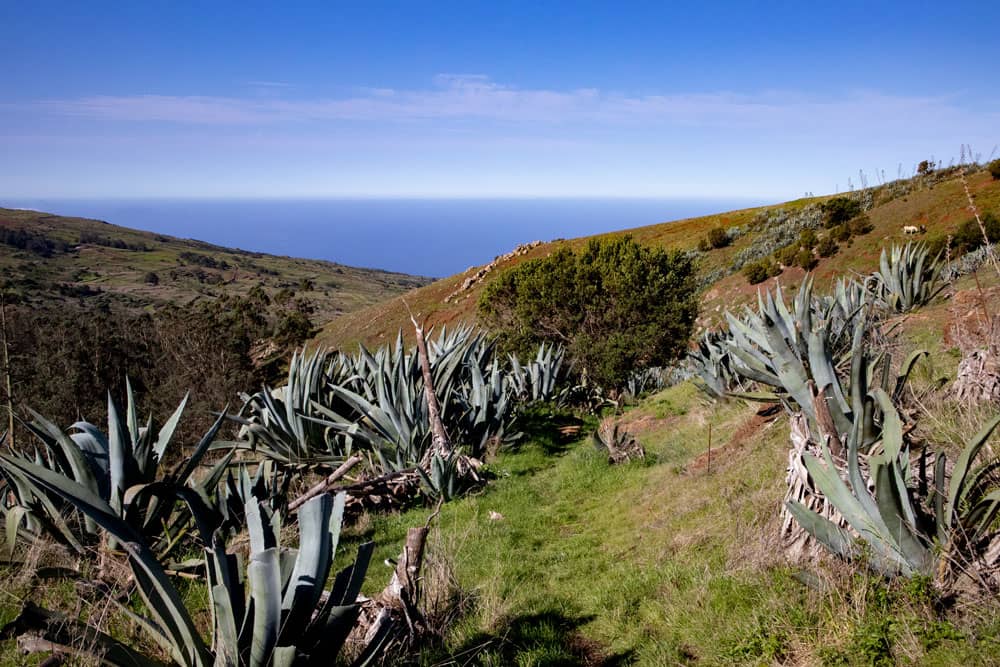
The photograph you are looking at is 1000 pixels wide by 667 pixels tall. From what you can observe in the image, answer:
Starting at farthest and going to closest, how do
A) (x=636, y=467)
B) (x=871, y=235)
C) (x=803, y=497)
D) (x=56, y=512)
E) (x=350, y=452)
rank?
(x=871, y=235), (x=350, y=452), (x=636, y=467), (x=56, y=512), (x=803, y=497)

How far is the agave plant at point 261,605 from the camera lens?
2.12 m

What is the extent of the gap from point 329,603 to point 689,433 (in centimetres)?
603

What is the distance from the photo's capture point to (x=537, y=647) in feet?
10.1

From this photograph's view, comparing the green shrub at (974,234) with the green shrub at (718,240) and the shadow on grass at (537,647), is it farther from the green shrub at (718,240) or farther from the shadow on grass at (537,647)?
the green shrub at (718,240)

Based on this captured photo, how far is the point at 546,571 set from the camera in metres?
4.34

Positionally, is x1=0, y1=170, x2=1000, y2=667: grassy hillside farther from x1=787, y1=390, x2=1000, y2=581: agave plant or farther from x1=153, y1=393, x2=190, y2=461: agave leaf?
x1=153, y1=393, x2=190, y2=461: agave leaf

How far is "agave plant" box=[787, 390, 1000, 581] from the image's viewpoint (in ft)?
8.33

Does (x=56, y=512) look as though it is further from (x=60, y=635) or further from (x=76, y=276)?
(x=76, y=276)

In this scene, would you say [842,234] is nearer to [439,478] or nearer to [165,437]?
[439,478]

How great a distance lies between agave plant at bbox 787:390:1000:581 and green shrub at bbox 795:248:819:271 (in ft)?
84.6

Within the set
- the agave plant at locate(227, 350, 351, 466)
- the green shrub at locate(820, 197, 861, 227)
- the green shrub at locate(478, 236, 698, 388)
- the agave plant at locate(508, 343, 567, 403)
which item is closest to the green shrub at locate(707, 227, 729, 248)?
the green shrub at locate(820, 197, 861, 227)

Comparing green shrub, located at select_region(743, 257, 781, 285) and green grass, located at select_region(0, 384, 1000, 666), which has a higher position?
green shrub, located at select_region(743, 257, 781, 285)

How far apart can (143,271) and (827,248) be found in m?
103

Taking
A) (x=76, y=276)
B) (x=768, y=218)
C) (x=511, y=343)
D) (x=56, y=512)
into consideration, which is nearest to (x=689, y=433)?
(x=56, y=512)
